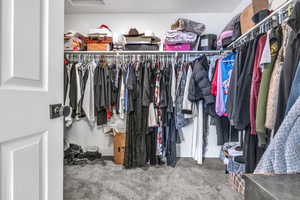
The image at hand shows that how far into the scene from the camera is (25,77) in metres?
0.62

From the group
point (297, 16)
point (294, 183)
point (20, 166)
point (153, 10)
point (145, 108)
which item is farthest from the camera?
point (153, 10)

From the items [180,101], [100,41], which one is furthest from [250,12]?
[100,41]

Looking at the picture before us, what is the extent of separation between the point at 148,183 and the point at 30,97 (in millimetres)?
1614

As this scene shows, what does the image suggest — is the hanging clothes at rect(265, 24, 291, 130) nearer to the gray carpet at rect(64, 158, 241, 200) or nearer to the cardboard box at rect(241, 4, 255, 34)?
the cardboard box at rect(241, 4, 255, 34)

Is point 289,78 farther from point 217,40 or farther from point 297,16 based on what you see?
point 217,40

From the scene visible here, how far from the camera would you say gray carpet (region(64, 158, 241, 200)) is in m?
1.66

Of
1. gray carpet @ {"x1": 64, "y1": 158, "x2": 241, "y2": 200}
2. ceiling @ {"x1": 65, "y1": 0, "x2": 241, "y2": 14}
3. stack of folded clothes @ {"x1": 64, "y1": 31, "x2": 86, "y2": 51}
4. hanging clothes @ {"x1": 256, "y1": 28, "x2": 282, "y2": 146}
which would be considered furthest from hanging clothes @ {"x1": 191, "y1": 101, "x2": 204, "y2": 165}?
stack of folded clothes @ {"x1": 64, "y1": 31, "x2": 86, "y2": 51}

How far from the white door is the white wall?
73.7 inches

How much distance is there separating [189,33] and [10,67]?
84.5 inches

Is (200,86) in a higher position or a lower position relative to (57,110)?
higher

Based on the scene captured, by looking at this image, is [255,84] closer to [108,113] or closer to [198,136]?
[198,136]

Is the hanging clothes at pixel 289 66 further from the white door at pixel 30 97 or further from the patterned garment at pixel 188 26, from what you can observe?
the patterned garment at pixel 188 26

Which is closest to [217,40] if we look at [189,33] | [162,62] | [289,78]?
[189,33]

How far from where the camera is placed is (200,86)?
2.08 m
